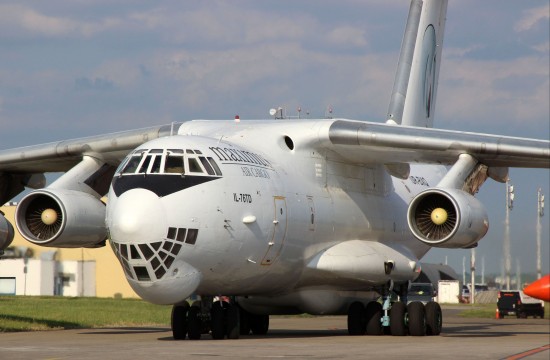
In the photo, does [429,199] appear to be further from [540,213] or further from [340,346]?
[540,213]

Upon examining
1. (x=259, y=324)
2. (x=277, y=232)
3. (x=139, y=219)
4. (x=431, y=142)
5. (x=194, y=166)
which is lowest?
(x=259, y=324)

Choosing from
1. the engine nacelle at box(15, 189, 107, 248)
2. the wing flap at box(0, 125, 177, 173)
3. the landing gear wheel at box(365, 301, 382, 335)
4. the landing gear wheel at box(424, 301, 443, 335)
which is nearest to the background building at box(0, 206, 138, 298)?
the wing flap at box(0, 125, 177, 173)

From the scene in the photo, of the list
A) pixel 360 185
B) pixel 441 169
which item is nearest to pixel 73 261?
pixel 441 169

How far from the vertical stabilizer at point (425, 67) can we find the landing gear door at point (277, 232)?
310 inches

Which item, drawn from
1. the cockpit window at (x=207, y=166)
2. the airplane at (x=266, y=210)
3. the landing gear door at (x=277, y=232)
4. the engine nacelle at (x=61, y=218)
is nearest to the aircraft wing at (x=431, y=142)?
the airplane at (x=266, y=210)

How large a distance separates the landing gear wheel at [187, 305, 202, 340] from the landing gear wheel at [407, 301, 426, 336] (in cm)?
402

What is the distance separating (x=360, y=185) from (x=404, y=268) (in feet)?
5.81

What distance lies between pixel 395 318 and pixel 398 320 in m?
0.07

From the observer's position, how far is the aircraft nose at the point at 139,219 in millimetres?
15367

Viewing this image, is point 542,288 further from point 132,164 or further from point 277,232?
point 277,232

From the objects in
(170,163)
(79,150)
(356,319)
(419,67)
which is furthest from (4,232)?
(419,67)

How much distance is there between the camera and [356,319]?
2011cm

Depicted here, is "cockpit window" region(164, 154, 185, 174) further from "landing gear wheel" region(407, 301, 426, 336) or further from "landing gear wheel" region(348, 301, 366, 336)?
"landing gear wheel" region(348, 301, 366, 336)

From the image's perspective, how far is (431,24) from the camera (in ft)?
86.0
